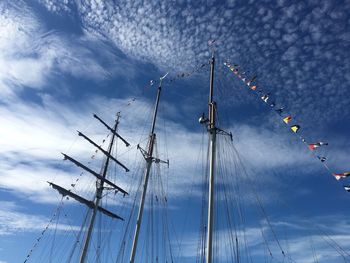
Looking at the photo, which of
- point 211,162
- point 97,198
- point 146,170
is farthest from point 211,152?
point 97,198

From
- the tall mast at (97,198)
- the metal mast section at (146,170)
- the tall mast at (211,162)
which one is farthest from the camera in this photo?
the tall mast at (97,198)

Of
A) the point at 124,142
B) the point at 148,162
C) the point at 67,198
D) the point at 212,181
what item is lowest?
the point at 212,181

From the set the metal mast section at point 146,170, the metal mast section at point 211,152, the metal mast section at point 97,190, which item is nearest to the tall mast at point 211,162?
the metal mast section at point 211,152

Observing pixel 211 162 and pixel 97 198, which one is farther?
pixel 97 198

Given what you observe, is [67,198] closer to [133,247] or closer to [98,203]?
[98,203]

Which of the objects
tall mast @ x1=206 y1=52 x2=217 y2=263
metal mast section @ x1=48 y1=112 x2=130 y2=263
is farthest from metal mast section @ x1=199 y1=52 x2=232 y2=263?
metal mast section @ x1=48 y1=112 x2=130 y2=263

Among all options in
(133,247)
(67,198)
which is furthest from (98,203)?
(133,247)

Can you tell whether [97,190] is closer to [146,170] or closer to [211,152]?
[146,170]

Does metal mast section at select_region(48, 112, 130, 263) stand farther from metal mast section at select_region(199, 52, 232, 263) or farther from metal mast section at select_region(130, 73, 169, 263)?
metal mast section at select_region(199, 52, 232, 263)

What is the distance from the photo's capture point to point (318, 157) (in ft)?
81.5

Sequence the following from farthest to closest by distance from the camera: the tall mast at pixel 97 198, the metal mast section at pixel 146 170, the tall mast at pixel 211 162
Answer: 1. the tall mast at pixel 97 198
2. the metal mast section at pixel 146 170
3. the tall mast at pixel 211 162

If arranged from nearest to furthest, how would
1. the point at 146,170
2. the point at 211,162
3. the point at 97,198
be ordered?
1. the point at 211,162
2. the point at 146,170
3. the point at 97,198

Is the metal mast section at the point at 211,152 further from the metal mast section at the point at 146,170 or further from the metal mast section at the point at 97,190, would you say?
the metal mast section at the point at 97,190

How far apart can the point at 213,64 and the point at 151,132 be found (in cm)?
1748
